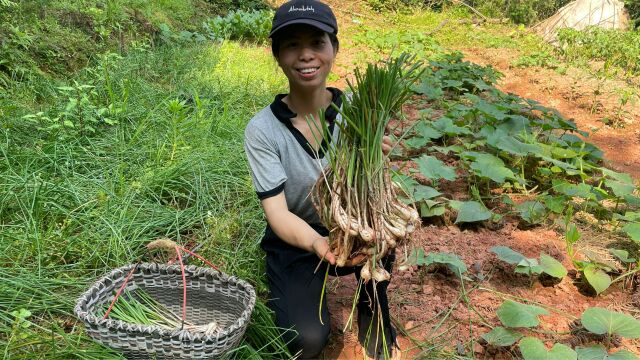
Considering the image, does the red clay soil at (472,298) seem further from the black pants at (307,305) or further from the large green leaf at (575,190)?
the large green leaf at (575,190)

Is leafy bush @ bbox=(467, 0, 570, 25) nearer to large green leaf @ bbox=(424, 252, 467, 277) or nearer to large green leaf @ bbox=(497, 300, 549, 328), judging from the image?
large green leaf @ bbox=(424, 252, 467, 277)

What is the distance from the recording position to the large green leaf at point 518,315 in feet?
6.64

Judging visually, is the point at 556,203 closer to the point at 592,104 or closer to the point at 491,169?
the point at 491,169

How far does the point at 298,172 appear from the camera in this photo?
1976 mm

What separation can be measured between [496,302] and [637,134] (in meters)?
3.36

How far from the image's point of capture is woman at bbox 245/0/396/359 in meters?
1.78

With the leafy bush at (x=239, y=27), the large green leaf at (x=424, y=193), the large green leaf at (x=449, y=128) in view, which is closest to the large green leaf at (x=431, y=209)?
the large green leaf at (x=424, y=193)

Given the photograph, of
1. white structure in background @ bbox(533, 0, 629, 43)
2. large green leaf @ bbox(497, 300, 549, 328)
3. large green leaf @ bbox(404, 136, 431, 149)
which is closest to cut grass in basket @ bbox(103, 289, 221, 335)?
large green leaf @ bbox(497, 300, 549, 328)

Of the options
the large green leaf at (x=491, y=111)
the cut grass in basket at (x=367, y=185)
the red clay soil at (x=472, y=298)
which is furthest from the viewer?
the large green leaf at (x=491, y=111)

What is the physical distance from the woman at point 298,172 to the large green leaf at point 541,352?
48 cm

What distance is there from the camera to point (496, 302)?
241cm

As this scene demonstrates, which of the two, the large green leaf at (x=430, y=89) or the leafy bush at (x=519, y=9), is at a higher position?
the leafy bush at (x=519, y=9)

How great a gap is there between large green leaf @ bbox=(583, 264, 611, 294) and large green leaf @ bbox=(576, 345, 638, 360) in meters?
0.49

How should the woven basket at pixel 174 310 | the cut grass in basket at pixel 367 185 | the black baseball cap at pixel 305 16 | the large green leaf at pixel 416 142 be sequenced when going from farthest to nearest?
the large green leaf at pixel 416 142 → the black baseball cap at pixel 305 16 → the woven basket at pixel 174 310 → the cut grass in basket at pixel 367 185
